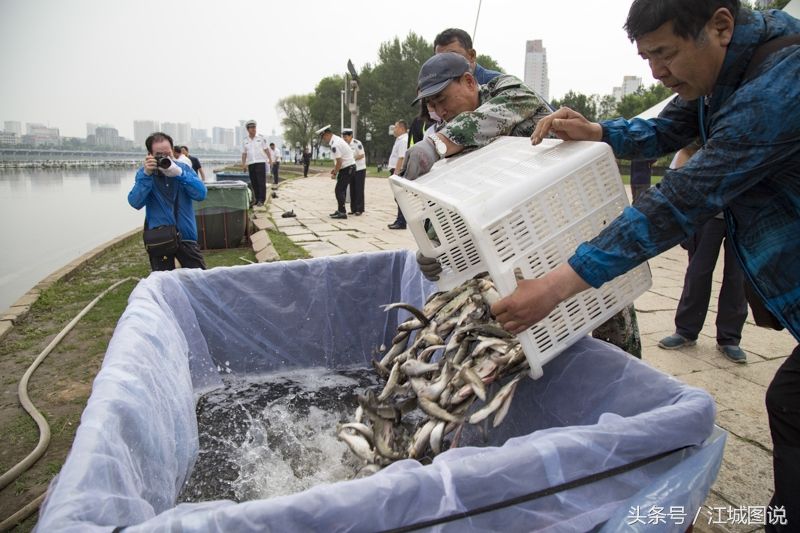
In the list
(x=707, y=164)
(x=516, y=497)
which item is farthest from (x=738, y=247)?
(x=516, y=497)

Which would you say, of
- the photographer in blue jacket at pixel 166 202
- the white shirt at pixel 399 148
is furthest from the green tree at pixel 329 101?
the photographer in blue jacket at pixel 166 202

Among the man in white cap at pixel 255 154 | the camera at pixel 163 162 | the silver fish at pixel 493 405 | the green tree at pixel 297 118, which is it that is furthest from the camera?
the green tree at pixel 297 118

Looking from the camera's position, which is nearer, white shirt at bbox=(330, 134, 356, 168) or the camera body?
the camera body

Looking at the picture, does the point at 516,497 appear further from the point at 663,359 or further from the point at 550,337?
the point at 663,359

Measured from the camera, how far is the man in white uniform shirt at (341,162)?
35.6 ft

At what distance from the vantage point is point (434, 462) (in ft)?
4.65

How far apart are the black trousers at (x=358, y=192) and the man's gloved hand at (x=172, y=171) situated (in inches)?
278

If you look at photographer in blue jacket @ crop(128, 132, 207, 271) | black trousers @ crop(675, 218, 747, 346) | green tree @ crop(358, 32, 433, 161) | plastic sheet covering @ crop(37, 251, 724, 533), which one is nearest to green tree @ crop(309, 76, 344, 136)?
green tree @ crop(358, 32, 433, 161)

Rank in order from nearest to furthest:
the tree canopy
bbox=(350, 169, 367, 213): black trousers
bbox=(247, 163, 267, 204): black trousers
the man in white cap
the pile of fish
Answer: the pile of fish
bbox=(350, 169, 367, 213): black trousers
the man in white cap
bbox=(247, 163, 267, 204): black trousers
the tree canopy

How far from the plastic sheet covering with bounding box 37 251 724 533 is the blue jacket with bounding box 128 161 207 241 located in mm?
1459

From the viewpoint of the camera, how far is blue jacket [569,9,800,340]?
4.47ft

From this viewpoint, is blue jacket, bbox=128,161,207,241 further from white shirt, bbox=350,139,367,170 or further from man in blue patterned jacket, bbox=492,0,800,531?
white shirt, bbox=350,139,367,170

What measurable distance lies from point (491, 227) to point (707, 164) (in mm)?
655

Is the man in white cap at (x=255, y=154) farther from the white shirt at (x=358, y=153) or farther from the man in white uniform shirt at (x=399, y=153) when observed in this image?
the man in white uniform shirt at (x=399, y=153)
